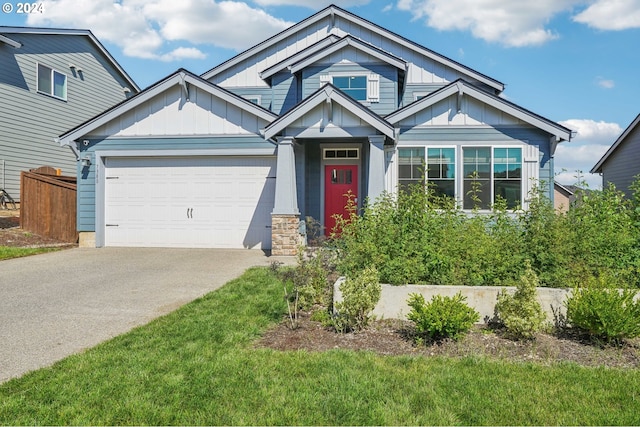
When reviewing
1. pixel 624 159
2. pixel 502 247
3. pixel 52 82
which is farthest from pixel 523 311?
pixel 624 159

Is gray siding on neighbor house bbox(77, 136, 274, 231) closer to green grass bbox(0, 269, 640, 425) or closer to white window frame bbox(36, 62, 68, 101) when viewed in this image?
white window frame bbox(36, 62, 68, 101)

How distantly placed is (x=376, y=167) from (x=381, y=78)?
3.90 metres

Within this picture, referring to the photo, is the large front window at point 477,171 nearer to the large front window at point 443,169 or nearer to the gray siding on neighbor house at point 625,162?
the large front window at point 443,169

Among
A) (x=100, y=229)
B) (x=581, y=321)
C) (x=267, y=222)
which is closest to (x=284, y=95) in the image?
(x=267, y=222)

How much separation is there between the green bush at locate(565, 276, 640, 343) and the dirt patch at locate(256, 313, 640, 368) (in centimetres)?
14

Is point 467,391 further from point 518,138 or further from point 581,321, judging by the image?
point 518,138

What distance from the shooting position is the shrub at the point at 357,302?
508 cm

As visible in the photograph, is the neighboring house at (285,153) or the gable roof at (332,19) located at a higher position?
the gable roof at (332,19)

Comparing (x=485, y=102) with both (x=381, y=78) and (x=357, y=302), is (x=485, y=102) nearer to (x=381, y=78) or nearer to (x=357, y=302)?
(x=381, y=78)

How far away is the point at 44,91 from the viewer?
18344mm

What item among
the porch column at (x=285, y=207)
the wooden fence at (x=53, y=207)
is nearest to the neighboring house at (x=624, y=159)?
the porch column at (x=285, y=207)

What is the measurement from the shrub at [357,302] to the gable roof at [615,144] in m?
18.8

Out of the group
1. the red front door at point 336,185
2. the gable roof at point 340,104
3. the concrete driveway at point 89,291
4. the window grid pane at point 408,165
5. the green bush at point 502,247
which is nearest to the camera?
the concrete driveway at point 89,291

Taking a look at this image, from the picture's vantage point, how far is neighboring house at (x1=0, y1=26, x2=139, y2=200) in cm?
1677
